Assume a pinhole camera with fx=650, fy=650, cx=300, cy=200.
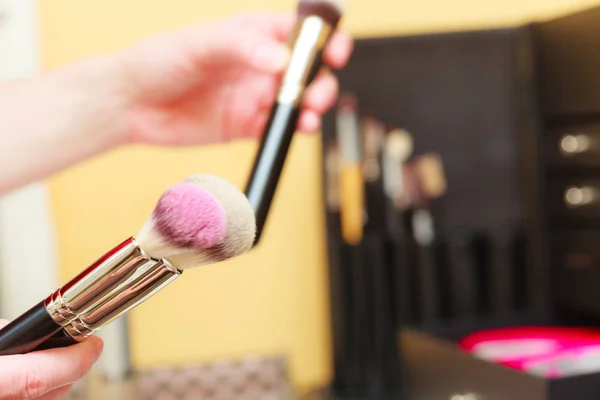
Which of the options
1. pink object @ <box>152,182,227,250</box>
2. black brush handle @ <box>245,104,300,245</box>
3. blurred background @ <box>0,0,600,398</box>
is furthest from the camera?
blurred background @ <box>0,0,600,398</box>

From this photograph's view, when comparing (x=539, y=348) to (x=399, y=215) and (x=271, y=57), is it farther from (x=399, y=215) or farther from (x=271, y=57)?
(x=271, y=57)

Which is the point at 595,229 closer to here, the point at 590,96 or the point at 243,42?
the point at 590,96

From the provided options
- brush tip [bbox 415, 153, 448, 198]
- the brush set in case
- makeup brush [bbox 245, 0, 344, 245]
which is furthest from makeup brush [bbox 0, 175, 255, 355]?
brush tip [bbox 415, 153, 448, 198]

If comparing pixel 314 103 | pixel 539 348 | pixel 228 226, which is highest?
pixel 314 103

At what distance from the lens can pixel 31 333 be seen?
0.30 metres

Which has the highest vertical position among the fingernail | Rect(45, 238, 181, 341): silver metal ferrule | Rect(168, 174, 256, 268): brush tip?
the fingernail

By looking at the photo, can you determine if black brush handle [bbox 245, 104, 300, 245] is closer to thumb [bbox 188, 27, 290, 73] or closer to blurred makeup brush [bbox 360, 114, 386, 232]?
thumb [bbox 188, 27, 290, 73]

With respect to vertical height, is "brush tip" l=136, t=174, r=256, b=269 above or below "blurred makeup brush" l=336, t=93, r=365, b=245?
below

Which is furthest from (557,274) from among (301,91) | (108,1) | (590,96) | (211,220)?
(108,1)

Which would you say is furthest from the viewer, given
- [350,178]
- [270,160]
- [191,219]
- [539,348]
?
[350,178]

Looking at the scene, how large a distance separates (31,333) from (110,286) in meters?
0.05

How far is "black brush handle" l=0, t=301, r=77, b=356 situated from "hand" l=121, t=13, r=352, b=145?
0.87 ft

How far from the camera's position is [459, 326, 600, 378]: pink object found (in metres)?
0.48

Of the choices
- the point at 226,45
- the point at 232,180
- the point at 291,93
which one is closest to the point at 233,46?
the point at 226,45
